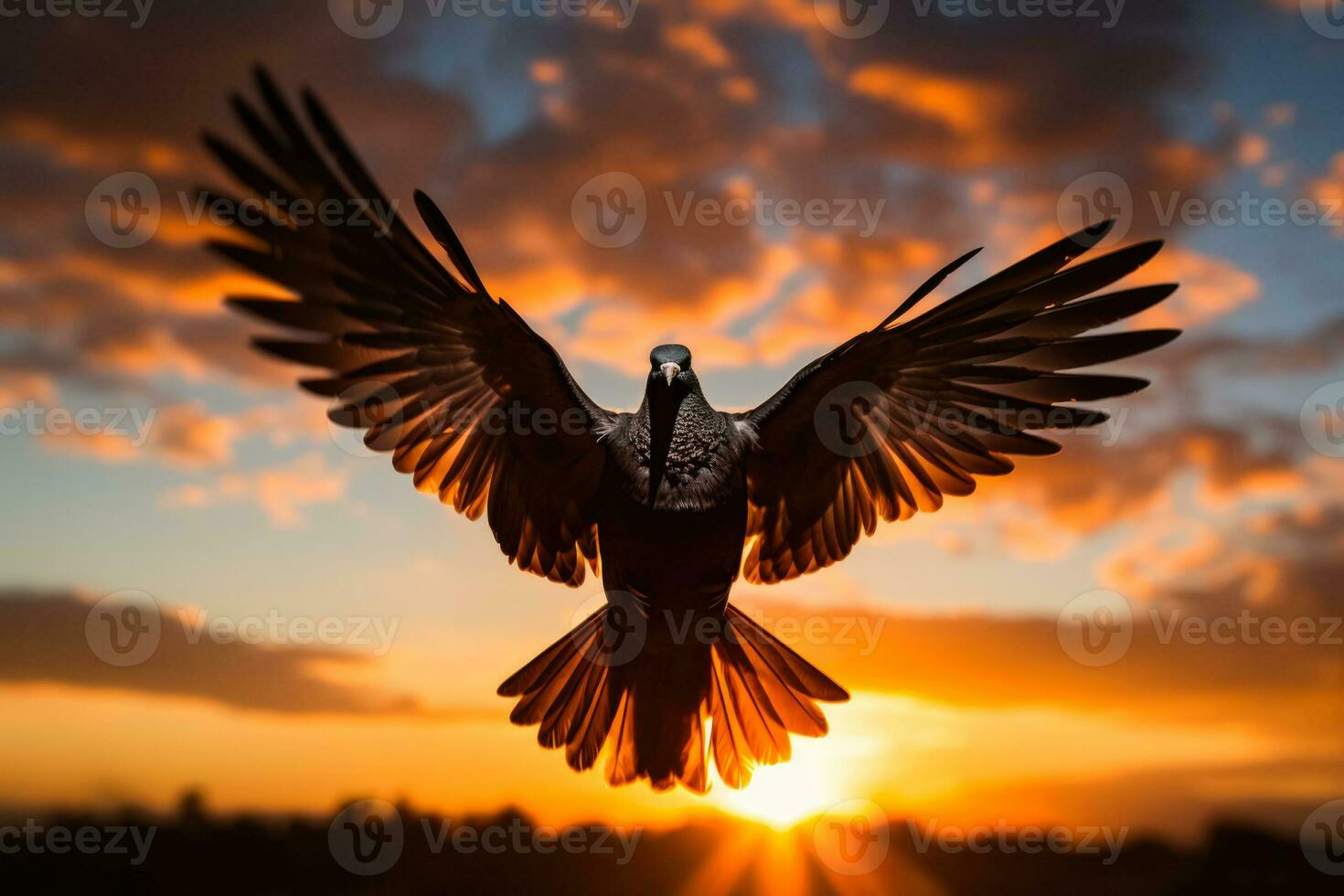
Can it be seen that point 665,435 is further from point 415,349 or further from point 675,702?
point 675,702

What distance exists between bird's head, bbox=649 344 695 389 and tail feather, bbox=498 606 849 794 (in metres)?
1.45

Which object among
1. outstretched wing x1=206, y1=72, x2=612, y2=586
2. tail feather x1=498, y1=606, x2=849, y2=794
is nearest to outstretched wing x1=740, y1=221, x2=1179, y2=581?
tail feather x1=498, y1=606, x2=849, y2=794

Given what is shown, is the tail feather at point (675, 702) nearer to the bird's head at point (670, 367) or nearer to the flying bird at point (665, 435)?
the flying bird at point (665, 435)

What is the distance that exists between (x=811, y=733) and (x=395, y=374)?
3.01 metres

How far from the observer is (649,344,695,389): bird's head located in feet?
14.1

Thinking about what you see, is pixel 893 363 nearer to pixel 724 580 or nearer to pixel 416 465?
pixel 724 580

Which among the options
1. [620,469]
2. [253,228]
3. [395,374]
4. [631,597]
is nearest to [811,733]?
[631,597]

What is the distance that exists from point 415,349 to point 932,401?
8.99 feet

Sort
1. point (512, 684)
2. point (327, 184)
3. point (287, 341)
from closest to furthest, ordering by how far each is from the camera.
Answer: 1. point (327, 184)
2. point (287, 341)
3. point (512, 684)

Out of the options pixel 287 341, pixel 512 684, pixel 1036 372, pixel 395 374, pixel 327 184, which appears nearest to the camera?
pixel 327 184

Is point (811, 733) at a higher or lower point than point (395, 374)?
lower

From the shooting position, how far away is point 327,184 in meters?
3.63

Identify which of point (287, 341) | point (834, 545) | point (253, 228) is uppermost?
point (253, 228)

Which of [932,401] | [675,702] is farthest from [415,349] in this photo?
[932,401]
